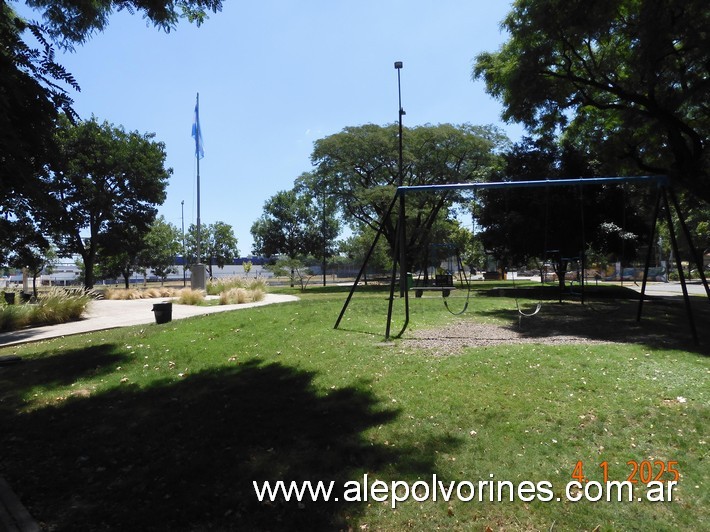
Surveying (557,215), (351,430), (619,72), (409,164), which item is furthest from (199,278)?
(351,430)

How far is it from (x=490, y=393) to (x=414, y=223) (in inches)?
1294

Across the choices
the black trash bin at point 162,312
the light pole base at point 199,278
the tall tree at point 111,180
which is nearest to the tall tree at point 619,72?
the black trash bin at point 162,312

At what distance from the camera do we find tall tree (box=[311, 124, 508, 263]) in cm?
3416

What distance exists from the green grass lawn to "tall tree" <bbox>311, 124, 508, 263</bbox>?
26104 mm

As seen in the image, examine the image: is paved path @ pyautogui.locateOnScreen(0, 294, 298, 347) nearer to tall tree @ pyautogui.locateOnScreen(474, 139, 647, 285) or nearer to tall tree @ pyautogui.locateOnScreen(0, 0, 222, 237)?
tall tree @ pyautogui.locateOnScreen(0, 0, 222, 237)

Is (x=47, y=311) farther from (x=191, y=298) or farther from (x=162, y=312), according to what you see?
(x=191, y=298)

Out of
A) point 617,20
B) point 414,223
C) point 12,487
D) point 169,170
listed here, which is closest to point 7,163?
point 12,487

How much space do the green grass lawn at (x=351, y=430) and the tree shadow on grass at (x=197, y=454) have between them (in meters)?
0.02

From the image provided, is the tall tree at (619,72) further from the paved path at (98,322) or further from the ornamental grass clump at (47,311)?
the ornamental grass clump at (47,311)

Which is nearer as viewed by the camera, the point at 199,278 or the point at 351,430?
the point at 351,430

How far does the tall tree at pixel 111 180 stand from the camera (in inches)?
1154

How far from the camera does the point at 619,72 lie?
51.5 ft
